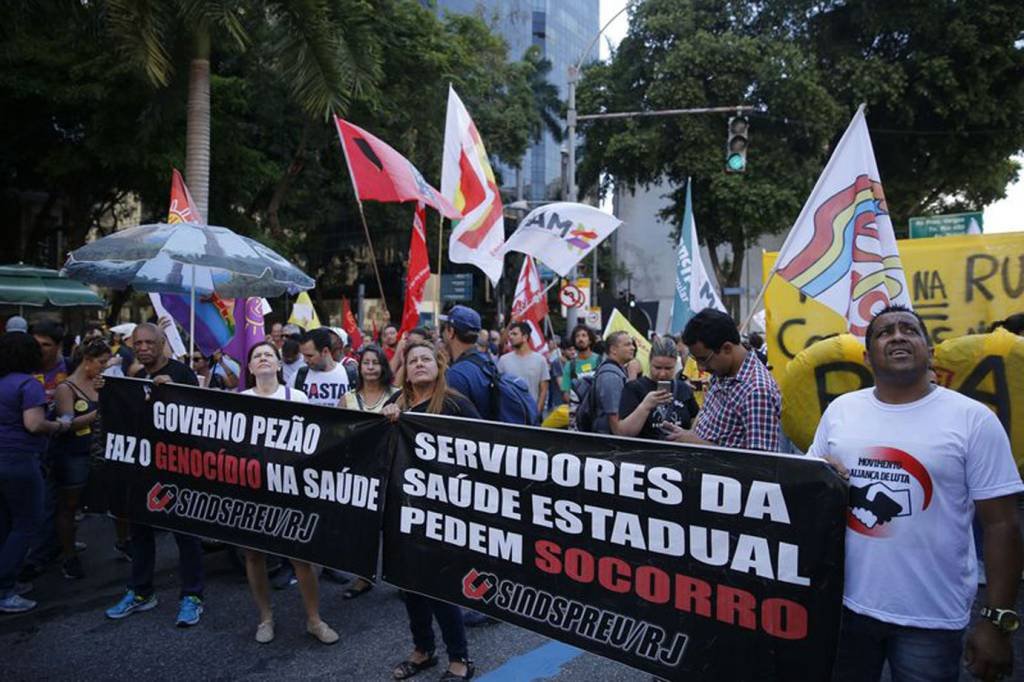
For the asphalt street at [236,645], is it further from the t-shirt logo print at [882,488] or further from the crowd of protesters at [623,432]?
the t-shirt logo print at [882,488]

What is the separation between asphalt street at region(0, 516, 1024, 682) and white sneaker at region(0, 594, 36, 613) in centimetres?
4

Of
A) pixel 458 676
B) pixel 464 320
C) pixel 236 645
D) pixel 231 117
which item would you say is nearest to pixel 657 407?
pixel 464 320

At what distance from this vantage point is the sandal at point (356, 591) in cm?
511

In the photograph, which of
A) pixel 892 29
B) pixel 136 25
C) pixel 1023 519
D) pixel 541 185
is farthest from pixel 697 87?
pixel 541 185

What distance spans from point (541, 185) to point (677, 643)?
2772 inches

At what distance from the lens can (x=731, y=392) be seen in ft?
10.8

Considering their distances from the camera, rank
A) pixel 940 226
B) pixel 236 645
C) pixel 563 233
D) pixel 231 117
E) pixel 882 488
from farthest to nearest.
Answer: pixel 231 117 < pixel 940 226 < pixel 563 233 < pixel 236 645 < pixel 882 488

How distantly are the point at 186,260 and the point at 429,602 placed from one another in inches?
117

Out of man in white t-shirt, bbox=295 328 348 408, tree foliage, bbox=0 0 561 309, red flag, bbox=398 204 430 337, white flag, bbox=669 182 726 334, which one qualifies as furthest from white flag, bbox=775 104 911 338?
tree foliage, bbox=0 0 561 309

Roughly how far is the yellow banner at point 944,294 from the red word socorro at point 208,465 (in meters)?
3.84

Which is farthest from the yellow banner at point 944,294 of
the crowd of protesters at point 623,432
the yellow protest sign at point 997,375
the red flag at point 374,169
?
the red flag at point 374,169

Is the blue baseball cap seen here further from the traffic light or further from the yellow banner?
the traffic light

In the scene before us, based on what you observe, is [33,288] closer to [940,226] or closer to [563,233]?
[563,233]

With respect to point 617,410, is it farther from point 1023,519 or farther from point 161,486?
point 1023,519
